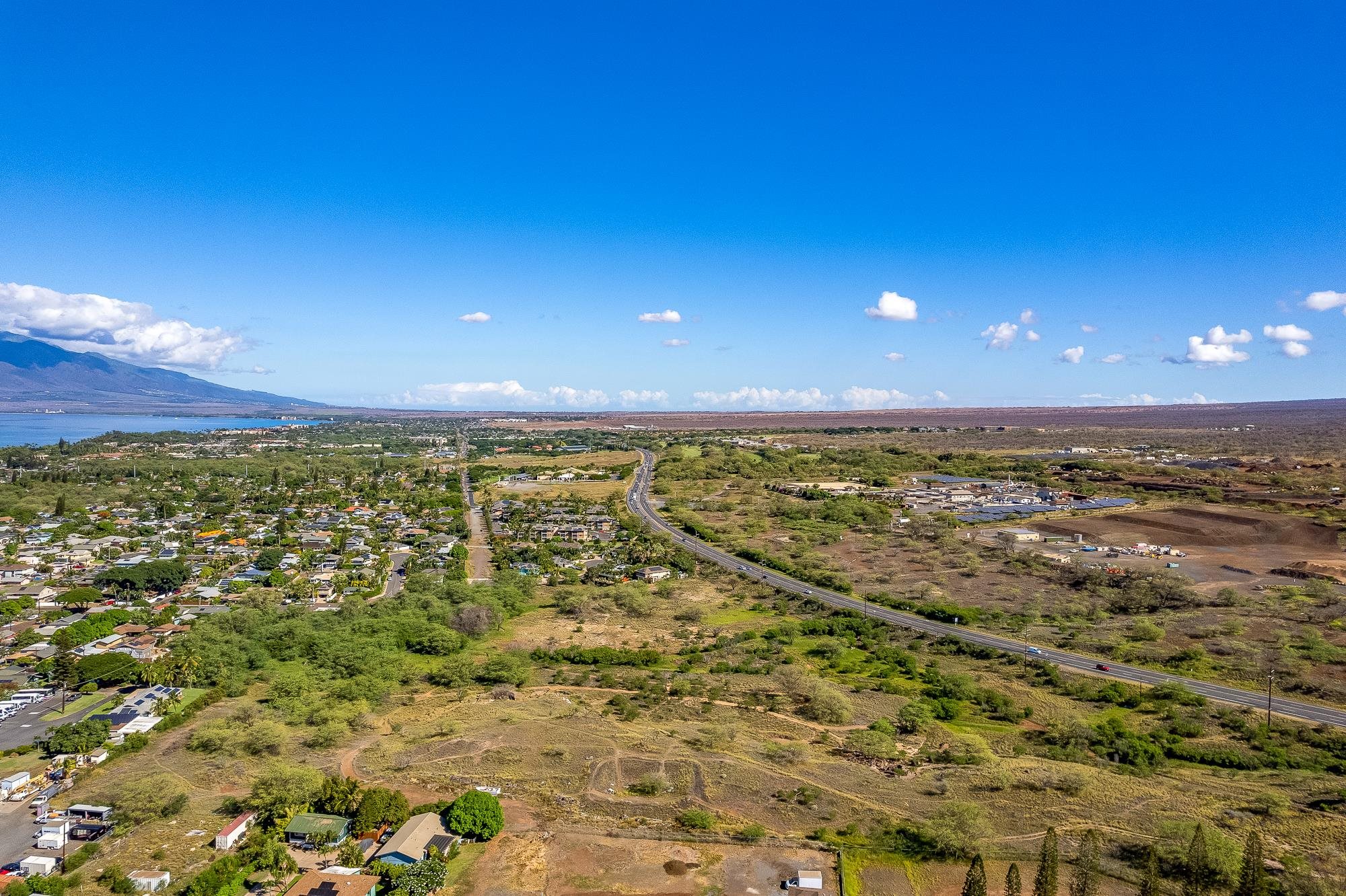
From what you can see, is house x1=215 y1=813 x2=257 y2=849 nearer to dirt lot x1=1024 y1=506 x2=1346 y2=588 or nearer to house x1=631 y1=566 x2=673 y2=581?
house x1=631 y1=566 x2=673 y2=581

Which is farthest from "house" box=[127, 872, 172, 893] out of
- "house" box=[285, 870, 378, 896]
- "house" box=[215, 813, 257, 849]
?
"house" box=[285, 870, 378, 896]

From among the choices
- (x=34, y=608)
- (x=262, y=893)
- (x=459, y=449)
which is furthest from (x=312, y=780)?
(x=459, y=449)

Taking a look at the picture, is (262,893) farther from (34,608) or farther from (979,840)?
(34,608)

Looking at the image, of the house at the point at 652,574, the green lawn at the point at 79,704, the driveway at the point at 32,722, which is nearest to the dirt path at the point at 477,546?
the house at the point at 652,574

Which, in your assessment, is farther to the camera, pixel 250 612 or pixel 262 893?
pixel 250 612

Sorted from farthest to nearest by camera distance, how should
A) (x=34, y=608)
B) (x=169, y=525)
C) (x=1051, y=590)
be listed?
1. (x=169, y=525)
2. (x=1051, y=590)
3. (x=34, y=608)

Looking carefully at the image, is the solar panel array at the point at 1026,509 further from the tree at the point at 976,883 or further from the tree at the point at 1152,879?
the tree at the point at 976,883
